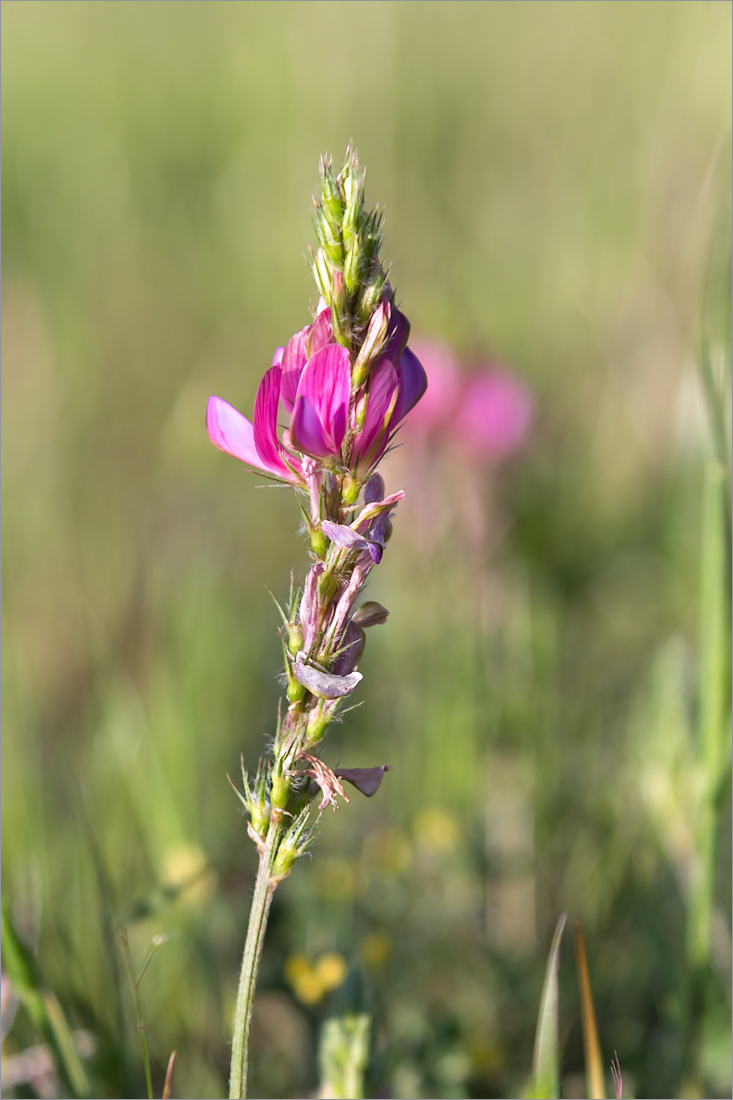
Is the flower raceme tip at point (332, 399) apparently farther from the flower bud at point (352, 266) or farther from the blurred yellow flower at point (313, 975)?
the blurred yellow flower at point (313, 975)

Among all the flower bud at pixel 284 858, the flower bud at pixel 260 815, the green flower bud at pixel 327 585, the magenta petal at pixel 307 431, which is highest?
the magenta petal at pixel 307 431

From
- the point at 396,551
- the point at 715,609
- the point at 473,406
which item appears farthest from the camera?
the point at 396,551

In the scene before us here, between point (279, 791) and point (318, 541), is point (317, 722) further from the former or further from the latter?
point (318, 541)

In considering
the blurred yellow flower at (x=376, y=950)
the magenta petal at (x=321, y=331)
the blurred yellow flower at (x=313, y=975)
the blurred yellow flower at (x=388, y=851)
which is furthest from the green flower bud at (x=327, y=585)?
the blurred yellow flower at (x=388, y=851)

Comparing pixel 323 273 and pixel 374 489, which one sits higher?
pixel 323 273

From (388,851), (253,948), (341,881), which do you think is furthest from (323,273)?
(388,851)

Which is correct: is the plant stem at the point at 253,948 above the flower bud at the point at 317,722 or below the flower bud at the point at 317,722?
below

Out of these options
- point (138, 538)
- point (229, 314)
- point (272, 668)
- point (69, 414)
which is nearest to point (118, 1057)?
point (272, 668)

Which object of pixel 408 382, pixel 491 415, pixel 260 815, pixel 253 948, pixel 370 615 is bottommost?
pixel 253 948
